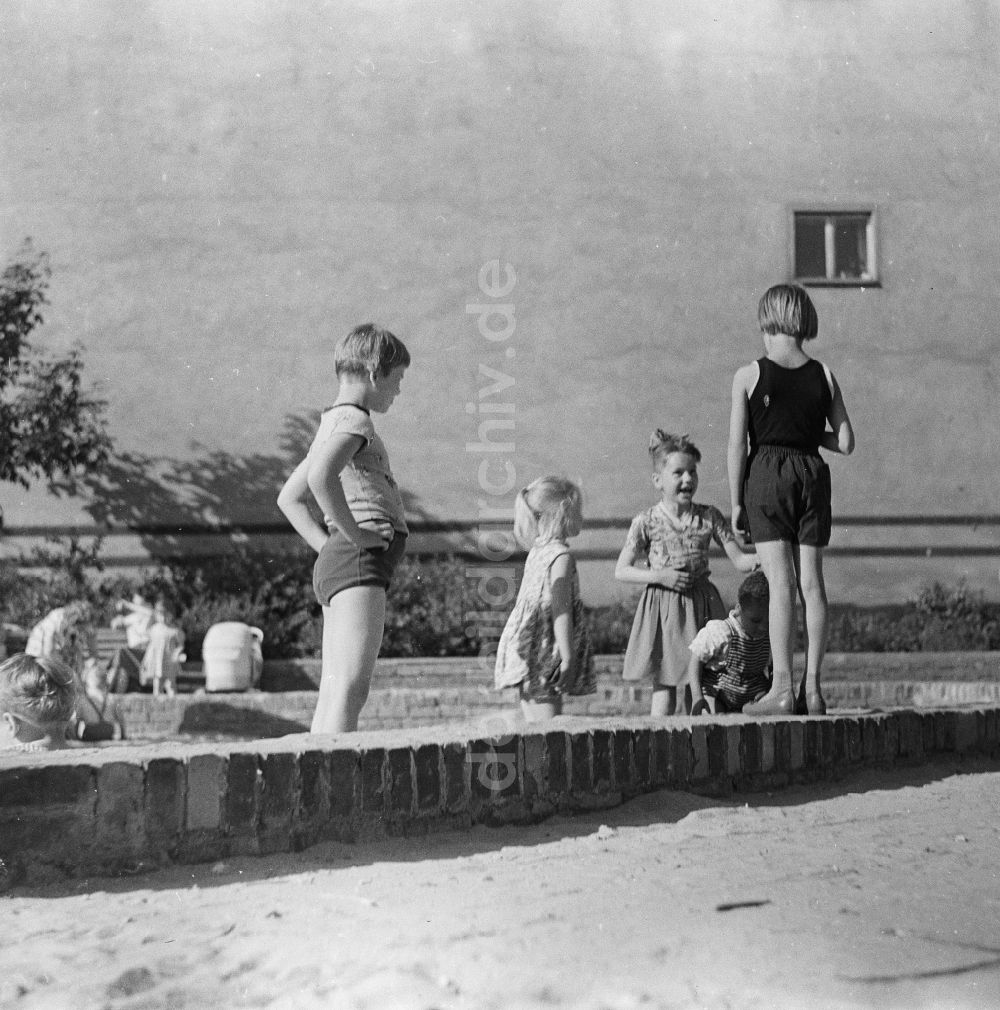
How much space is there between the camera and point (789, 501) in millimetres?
5023

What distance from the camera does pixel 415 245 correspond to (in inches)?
A: 564

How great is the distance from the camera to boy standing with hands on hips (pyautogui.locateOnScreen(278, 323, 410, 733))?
4.11 metres

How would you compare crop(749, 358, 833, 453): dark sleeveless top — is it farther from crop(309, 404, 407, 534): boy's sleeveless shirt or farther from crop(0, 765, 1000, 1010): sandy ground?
crop(0, 765, 1000, 1010): sandy ground

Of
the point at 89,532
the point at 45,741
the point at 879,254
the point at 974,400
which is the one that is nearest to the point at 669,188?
the point at 879,254

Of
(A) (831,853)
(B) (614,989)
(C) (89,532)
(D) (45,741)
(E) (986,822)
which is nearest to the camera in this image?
(B) (614,989)

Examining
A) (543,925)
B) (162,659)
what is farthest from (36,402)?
(543,925)

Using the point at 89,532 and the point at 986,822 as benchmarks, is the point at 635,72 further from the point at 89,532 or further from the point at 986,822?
the point at 986,822

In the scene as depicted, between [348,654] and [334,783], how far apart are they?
2.19ft

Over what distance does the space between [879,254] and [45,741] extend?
11.7 metres

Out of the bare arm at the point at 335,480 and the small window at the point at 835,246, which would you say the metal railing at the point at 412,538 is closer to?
the small window at the point at 835,246

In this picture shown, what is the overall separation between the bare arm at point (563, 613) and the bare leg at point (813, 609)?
81cm

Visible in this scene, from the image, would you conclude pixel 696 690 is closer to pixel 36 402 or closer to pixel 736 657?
pixel 736 657

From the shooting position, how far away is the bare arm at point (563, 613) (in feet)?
17.4

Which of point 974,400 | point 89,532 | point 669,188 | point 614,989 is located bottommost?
point 614,989
